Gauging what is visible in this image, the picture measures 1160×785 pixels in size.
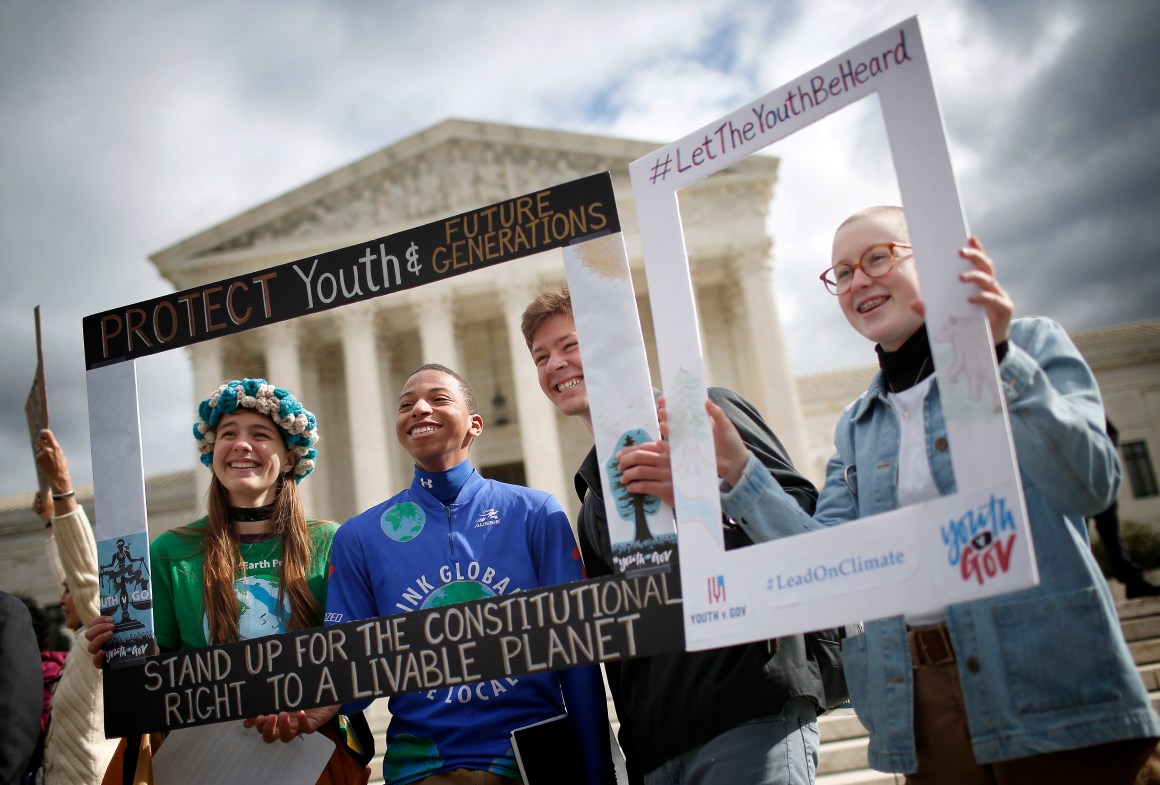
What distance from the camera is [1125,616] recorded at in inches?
485

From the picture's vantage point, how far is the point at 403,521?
3.43m

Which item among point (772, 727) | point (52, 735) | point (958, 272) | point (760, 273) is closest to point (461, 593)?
point (772, 727)

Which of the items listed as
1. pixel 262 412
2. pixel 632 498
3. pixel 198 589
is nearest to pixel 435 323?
pixel 262 412

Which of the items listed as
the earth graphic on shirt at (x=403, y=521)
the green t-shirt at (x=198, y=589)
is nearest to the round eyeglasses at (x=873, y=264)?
the earth graphic on shirt at (x=403, y=521)

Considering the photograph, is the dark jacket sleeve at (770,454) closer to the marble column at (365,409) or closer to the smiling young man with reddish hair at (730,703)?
the smiling young man with reddish hair at (730,703)

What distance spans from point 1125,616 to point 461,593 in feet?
40.9

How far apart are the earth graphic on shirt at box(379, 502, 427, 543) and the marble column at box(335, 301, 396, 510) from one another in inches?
838

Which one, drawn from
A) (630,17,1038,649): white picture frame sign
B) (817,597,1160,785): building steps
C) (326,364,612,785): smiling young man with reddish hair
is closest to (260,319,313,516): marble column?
(817,597,1160,785): building steps

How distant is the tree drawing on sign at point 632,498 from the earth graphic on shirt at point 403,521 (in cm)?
110

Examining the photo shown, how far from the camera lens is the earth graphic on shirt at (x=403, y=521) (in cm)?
337

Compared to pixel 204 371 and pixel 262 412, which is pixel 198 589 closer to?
pixel 262 412

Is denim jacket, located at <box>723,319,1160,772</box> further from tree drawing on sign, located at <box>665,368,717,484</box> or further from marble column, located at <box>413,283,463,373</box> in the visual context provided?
marble column, located at <box>413,283,463,373</box>

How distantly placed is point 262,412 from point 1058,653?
3.05 metres

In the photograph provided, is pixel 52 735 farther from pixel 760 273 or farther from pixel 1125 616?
pixel 760 273
